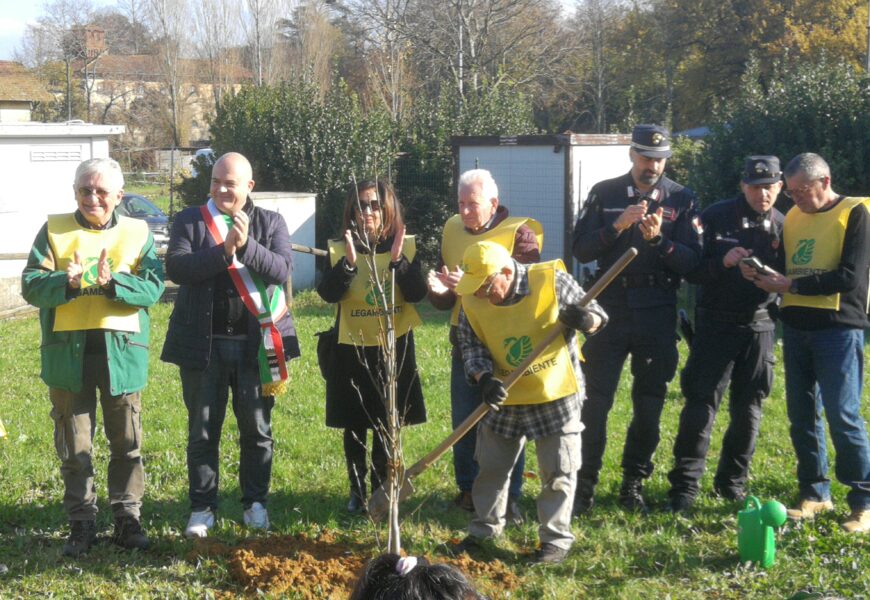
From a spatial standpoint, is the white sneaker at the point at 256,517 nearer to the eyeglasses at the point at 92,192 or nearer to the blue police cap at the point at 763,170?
the eyeglasses at the point at 92,192

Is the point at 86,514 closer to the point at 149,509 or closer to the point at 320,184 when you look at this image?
the point at 149,509

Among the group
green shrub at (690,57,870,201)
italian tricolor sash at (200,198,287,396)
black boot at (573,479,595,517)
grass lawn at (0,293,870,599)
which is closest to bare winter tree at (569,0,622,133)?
green shrub at (690,57,870,201)

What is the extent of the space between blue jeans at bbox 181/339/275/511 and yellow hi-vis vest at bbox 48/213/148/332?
0.46 metres

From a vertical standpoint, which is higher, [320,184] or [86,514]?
[320,184]

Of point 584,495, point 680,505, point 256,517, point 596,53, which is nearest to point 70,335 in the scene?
point 256,517

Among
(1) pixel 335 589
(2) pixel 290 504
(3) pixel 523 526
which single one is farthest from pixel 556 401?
(2) pixel 290 504

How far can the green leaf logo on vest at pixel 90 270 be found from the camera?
203 inches

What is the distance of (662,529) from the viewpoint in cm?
554

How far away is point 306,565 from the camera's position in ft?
16.4

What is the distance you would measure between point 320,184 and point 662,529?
12699 millimetres

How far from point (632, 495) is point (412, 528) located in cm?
135

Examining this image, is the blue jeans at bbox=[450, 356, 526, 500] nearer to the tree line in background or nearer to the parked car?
the tree line in background

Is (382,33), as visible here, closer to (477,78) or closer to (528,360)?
(477,78)

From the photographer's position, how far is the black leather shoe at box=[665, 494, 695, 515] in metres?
5.82
